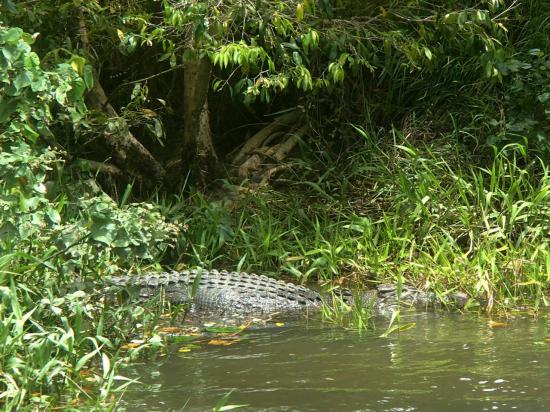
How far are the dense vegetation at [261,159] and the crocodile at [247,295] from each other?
0.24 meters

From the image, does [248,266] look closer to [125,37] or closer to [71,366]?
[125,37]

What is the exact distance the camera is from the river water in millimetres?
3799

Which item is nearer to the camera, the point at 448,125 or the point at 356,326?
the point at 356,326

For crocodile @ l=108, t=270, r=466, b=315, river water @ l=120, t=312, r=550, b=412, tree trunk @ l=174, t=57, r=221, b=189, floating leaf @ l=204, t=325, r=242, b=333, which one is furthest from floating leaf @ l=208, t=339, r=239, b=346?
tree trunk @ l=174, t=57, r=221, b=189

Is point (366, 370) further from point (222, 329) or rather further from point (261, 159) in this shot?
point (261, 159)

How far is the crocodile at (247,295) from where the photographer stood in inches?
234

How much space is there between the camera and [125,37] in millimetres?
6219

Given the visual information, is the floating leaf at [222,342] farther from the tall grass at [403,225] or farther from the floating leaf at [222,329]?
the tall grass at [403,225]

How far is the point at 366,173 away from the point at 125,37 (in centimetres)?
259

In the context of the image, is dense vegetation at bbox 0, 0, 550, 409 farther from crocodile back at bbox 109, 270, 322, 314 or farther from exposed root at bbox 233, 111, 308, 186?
crocodile back at bbox 109, 270, 322, 314

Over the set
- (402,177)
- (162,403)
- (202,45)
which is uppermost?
(202,45)

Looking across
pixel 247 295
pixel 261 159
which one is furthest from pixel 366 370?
pixel 261 159

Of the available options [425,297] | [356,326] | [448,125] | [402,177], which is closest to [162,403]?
[356,326]

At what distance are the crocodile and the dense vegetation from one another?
0.24 m
